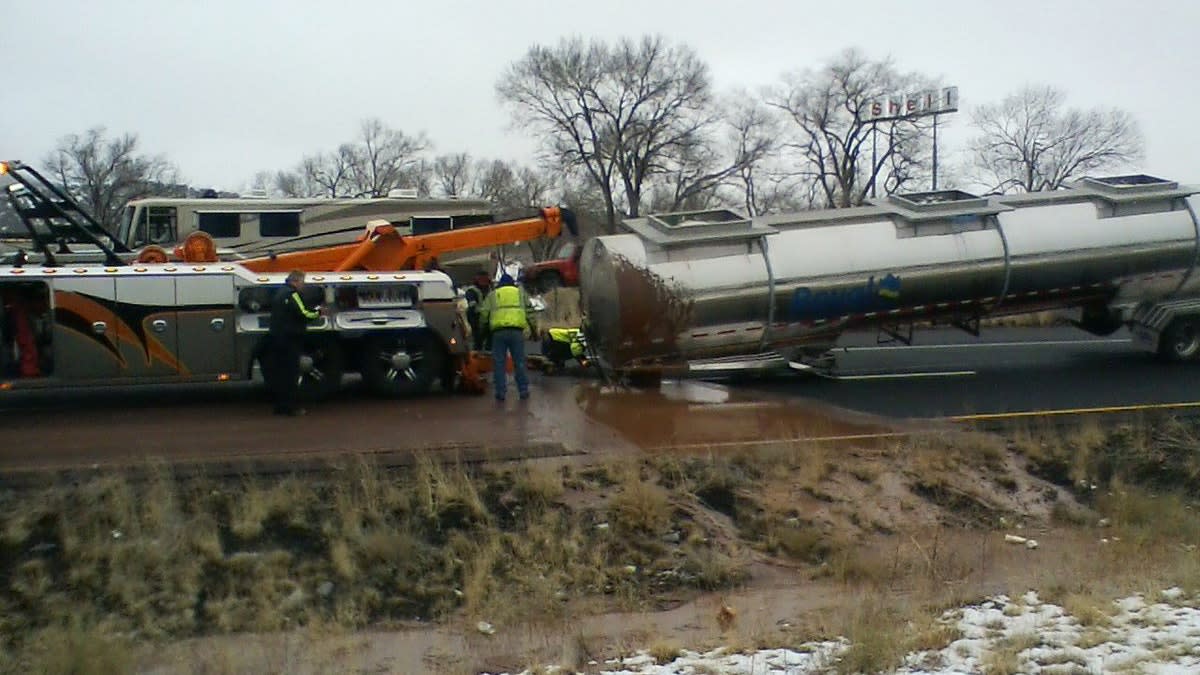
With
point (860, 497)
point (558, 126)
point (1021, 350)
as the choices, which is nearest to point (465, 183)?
point (558, 126)

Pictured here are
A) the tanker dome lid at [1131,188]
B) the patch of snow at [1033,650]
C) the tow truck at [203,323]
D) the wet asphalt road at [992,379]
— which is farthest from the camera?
the tanker dome lid at [1131,188]

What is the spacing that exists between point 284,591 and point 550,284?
977 inches

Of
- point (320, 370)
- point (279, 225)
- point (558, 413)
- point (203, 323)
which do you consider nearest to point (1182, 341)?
point (558, 413)

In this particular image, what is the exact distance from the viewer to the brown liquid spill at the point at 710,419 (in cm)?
1283

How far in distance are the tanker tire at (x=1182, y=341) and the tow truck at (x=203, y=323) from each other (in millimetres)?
10801

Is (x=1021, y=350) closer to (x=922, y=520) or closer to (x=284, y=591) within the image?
(x=922, y=520)

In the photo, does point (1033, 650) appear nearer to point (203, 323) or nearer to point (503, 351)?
point (503, 351)

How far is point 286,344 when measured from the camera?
1366cm

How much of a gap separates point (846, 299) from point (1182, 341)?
6.27m

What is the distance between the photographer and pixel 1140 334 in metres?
19.0

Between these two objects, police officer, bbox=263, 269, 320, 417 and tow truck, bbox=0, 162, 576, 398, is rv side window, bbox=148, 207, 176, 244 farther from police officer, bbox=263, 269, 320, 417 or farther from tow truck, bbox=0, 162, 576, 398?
police officer, bbox=263, 269, 320, 417

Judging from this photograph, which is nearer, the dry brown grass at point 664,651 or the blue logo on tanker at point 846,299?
the dry brown grass at point 664,651

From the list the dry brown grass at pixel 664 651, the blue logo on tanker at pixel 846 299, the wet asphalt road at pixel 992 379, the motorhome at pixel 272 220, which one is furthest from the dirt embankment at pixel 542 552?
the motorhome at pixel 272 220

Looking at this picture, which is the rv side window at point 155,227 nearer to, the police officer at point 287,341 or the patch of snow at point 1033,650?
the police officer at point 287,341
